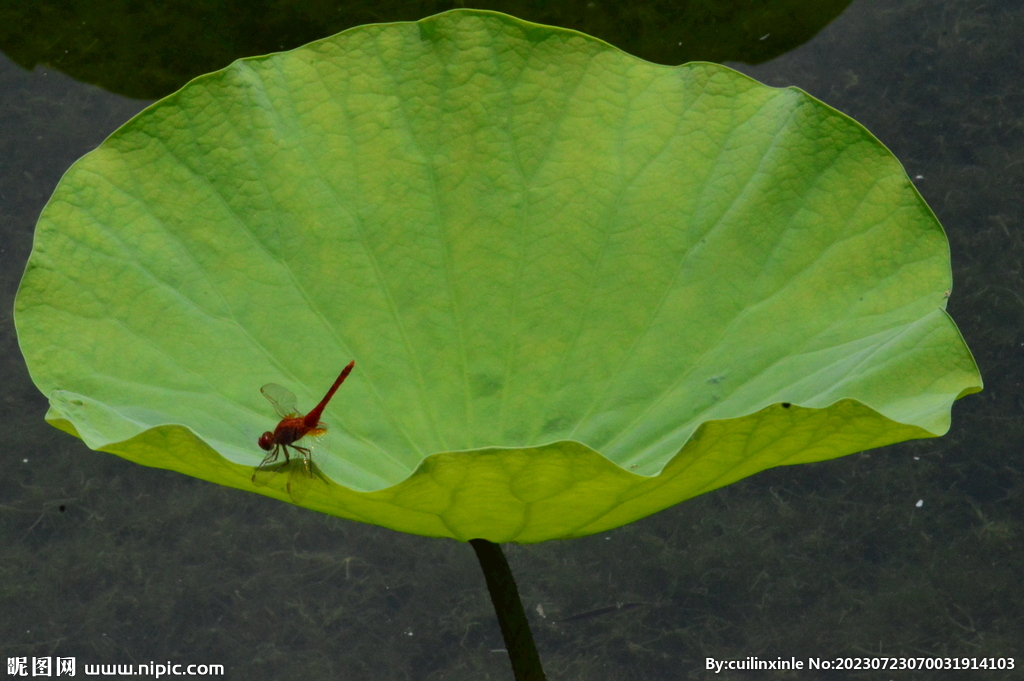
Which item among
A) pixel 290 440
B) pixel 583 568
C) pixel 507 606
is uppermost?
pixel 290 440

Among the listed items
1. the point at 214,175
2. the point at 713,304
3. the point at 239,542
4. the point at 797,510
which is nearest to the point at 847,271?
the point at 713,304

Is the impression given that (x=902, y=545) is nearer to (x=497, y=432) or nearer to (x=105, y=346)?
(x=497, y=432)

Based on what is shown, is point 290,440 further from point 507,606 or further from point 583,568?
point 583,568

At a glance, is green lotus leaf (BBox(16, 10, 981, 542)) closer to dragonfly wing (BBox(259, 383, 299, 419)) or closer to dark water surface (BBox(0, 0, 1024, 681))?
dragonfly wing (BBox(259, 383, 299, 419))

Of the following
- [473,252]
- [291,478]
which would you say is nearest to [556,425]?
[473,252]

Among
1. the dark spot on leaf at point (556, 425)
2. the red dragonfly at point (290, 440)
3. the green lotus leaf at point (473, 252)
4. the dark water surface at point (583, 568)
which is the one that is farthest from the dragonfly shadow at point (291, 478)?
the dark water surface at point (583, 568)

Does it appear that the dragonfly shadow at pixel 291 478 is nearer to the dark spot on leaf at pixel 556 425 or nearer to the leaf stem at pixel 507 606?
the leaf stem at pixel 507 606
